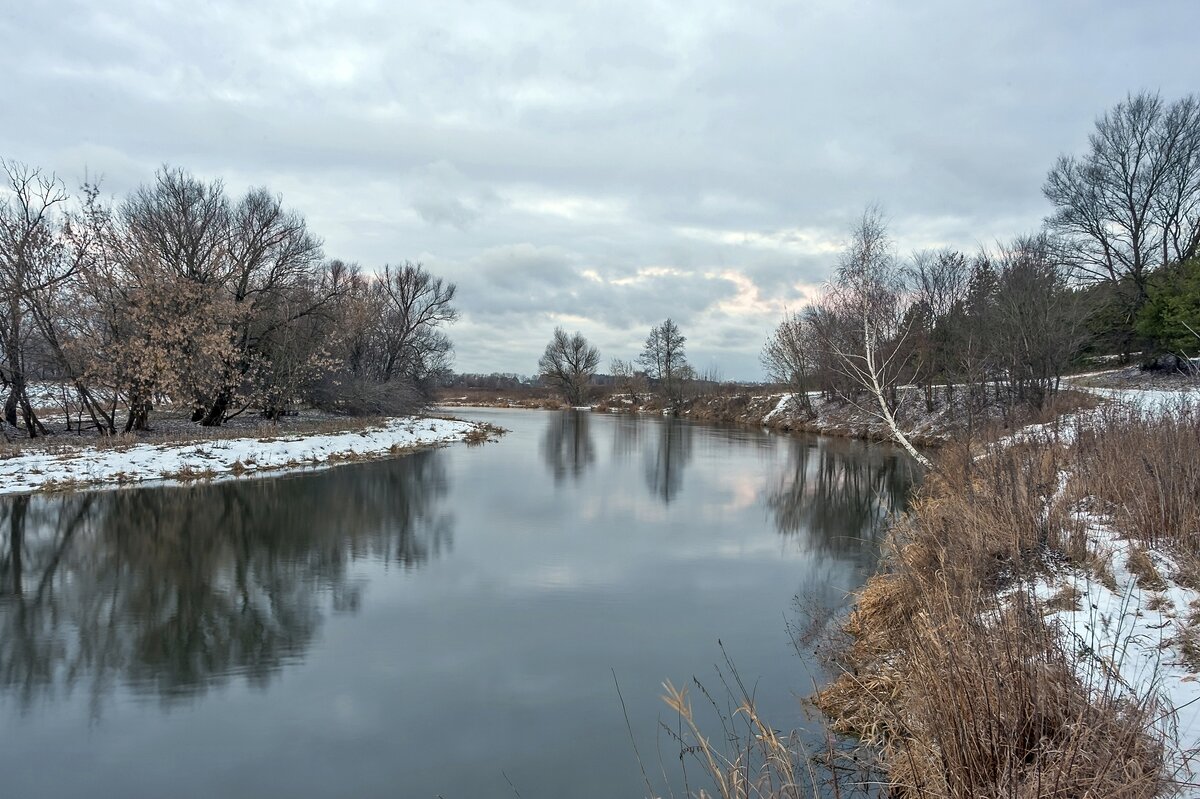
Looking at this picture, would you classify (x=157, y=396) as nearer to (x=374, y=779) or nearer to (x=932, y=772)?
(x=374, y=779)

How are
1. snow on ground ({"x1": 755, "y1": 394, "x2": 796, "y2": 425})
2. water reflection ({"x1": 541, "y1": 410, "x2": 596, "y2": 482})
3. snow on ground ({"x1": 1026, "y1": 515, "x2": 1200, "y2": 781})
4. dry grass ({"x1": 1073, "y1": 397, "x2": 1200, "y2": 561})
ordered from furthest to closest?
1. snow on ground ({"x1": 755, "y1": 394, "x2": 796, "y2": 425})
2. water reflection ({"x1": 541, "y1": 410, "x2": 596, "y2": 482})
3. dry grass ({"x1": 1073, "y1": 397, "x2": 1200, "y2": 561})
4. snow on ground ({"x1": 1026, "y1": 515, "x2": 1200, "y2": 781})

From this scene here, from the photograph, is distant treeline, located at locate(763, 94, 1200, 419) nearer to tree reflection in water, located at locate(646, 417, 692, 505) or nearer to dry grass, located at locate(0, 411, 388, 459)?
tree reflection in water, located at locate(646, 417, 692, 505)

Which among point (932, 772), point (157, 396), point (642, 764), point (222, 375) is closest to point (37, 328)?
point (157, 396)

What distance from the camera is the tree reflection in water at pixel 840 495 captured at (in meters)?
10.8

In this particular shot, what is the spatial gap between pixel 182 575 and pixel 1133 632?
8.61 m

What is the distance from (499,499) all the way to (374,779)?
959cm

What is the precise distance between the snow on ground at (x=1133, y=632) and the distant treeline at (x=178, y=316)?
18.1 m

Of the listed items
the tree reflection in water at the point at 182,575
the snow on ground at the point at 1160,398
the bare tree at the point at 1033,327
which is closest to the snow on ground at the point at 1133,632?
the snow on ground at the point at 1160,398

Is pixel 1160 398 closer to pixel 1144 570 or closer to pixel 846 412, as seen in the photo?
pixel 1144 570

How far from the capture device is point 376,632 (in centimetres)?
608

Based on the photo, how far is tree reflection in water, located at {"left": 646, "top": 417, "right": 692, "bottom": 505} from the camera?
15242mm

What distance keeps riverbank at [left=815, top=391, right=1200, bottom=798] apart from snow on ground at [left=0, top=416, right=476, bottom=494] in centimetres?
1335

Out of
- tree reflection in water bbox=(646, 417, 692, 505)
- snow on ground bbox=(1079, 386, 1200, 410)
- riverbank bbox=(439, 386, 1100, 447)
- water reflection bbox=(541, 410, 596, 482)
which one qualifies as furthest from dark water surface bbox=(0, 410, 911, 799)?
water reflection bbox=(541, 410, 596, 482)

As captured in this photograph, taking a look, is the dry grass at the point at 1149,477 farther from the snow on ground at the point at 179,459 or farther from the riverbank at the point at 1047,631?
the snow on ground at the point at 179,459
